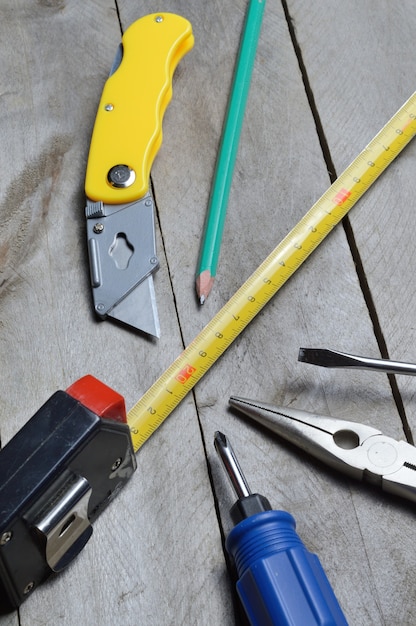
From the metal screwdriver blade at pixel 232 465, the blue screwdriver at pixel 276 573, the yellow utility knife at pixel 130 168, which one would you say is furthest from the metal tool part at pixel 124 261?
the blue screwdriver at pixel 276 573

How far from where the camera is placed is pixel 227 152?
105 cm

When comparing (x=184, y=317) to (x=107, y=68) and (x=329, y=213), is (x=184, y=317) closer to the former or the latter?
(x=329, y=213)

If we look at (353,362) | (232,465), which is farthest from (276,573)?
(353,362)

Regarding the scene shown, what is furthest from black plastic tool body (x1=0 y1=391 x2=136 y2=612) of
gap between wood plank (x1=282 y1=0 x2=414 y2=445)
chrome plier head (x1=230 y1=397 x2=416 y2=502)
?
gap between wood plank (x1=282 y1=0 x2=414 y2=445)

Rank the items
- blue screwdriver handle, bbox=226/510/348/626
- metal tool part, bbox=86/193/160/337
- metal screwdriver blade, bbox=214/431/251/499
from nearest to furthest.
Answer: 1. blue screwdriver handle, bbox=226/510/348/626
2. metal screwdriver blade, bbox=214/431/251/499
3. metal tool part, bbox=86/193/160/337

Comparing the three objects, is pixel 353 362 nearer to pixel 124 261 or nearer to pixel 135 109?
pixel 124 261

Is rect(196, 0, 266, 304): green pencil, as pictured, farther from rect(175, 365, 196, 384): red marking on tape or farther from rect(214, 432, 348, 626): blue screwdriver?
rect(214, 432, 348, 626): blue screwdriver

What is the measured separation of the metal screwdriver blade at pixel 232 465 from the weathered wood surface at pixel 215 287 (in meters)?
0.05

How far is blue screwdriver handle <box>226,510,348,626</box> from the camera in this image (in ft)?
2.32

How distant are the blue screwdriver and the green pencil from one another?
0.94 ft

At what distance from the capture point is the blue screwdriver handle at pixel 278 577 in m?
0.71

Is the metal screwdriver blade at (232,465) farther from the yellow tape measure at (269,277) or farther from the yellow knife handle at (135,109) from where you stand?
the yellow knife handle at (135,109)

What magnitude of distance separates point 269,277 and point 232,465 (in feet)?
0.77

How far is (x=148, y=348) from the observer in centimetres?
94
